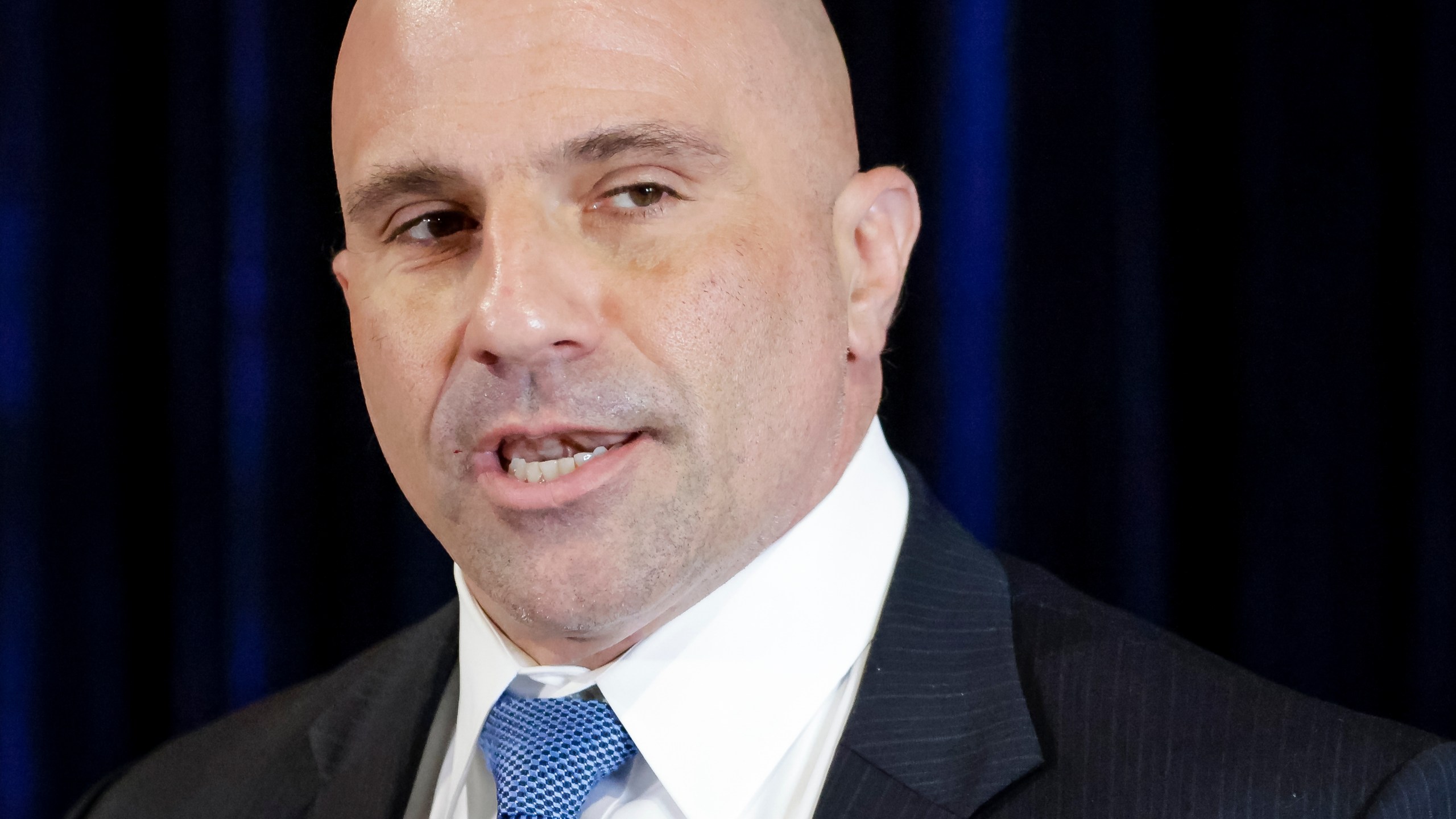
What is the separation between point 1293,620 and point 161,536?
1.68 m

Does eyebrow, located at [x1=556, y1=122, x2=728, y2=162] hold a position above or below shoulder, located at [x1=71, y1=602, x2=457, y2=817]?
above

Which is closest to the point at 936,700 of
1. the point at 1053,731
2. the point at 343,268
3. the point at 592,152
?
the point at 1053,731

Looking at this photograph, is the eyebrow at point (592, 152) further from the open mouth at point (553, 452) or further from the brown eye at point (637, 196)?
the open mouth at point (553, 452)

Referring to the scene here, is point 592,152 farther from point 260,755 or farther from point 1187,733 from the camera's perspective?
Answer: point 260,755

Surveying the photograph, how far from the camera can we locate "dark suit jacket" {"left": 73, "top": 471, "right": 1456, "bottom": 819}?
1.10 m

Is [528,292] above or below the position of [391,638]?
above

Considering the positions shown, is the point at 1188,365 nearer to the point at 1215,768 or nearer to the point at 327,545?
the point at 1215,768

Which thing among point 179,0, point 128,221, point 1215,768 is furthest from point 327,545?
point 1215,768

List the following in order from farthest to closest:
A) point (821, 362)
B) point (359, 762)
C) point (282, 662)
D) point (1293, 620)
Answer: point (282, 662) → point (1293, 620) → point (359, 762) → point (821, 362)

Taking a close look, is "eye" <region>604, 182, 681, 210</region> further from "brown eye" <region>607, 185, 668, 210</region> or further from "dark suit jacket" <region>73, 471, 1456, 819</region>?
"dark suit jacket" <region>73, 471, 1456, 819</region>

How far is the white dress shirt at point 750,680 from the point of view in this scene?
1.25 metres

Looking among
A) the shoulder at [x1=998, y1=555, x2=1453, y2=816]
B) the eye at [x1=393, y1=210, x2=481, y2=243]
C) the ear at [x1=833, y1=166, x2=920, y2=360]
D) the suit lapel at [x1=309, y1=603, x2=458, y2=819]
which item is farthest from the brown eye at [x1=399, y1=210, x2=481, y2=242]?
the shoulder at [x1=998, y1=555, x2=1453, y2=816]

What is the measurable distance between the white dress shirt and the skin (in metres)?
0.03

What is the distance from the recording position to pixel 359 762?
1.50m
